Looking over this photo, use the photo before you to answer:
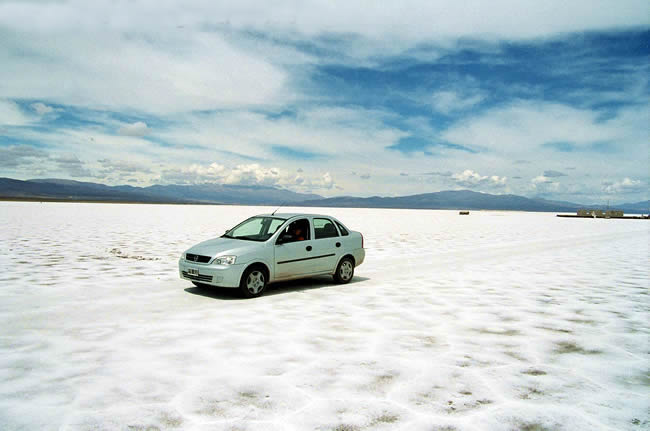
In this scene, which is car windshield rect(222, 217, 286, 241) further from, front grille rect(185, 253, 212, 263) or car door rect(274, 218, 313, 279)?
front grille rect(185, 253, 212, 263)

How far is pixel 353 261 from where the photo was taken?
36.1ft

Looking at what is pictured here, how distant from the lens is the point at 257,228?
10.7m

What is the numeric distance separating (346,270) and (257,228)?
2.31 metres

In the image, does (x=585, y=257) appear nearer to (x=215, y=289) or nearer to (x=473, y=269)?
(x=473, y=269)

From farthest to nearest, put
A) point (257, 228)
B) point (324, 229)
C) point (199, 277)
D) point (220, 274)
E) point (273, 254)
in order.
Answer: point (257, 228)
point (324, 229)
point (273, 254)
point (199, 277)
point (220, 274)

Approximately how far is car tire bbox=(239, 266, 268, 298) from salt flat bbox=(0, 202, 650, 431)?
0.83 feet

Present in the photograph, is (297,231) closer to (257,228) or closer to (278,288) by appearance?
(257,228)

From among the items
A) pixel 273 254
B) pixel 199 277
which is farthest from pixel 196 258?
pixel 273 254

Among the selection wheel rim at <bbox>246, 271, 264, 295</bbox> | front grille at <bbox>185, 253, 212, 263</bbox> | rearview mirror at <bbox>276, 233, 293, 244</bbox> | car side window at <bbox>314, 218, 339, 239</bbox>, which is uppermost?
car side window at <bbox>314, 218, 339, 239</bbox>

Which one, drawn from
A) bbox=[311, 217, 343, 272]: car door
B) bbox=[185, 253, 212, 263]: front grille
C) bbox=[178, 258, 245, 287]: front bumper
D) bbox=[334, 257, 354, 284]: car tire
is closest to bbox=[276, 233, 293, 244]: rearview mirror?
bbox=[311, 217, 343, 272]: car door

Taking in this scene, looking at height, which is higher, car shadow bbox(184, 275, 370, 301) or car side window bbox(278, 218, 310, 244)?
car side window bbox(278, 218, 310, 244)

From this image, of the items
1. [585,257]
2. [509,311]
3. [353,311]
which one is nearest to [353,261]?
[353,311]

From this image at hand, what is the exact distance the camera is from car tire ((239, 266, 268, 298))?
8.80 metres

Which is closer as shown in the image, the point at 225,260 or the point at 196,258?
the point at 225,260
